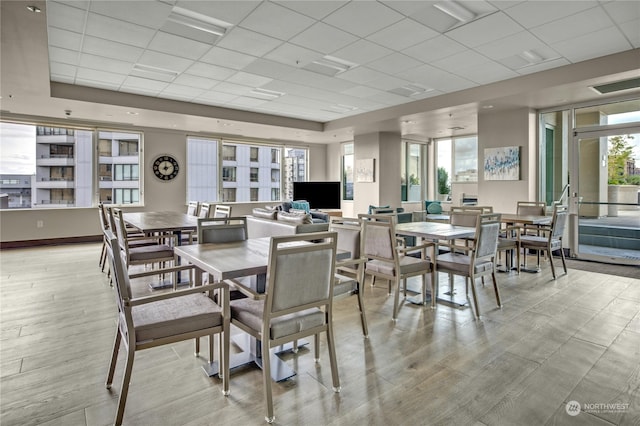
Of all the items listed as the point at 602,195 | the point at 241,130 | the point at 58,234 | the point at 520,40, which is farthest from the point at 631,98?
the point at 58,234

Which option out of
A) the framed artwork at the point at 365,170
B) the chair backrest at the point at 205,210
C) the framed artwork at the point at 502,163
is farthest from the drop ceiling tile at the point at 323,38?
the framed artwork at the point at 365,170

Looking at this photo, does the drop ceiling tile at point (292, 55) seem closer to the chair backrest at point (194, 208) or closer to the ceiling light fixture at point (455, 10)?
the ceiling light fixture at point (455, 10)

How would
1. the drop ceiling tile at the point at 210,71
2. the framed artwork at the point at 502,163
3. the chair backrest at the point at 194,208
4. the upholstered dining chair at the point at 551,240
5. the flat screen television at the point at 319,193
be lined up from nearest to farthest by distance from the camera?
the upholstered dining chair at the point at 551,240
the drop ceiling tile at the point at 210,71
the chair backrest at the point at 194,208
the framed artwork at the point at 502,163
the flat screen television at the point at 319,193

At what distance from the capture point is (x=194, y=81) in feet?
18.0

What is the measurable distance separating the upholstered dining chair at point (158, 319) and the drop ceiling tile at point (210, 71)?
365 cm

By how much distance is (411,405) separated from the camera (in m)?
1.89

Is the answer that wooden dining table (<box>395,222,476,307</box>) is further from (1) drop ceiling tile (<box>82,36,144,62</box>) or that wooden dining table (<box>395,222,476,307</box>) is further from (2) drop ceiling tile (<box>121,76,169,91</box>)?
(2) drop ceiling tile (<box>121,76,169,91</box>)

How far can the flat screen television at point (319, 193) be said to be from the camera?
945 cm

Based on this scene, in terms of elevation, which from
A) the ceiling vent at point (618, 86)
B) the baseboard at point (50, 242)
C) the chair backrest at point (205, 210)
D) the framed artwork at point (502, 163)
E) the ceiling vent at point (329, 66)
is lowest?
the baseboard at point (50, 242)

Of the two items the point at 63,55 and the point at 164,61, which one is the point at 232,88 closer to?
the point at 164,61

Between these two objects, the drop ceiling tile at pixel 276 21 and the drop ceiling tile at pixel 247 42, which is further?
the drop ceiling tile at pixel 247 42

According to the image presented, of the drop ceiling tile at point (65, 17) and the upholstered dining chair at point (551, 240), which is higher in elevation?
the drop ceiling tile at point (65, 17)

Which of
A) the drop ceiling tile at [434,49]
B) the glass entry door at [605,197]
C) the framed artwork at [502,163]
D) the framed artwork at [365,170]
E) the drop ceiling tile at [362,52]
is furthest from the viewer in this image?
the framed artwork at [365,170]

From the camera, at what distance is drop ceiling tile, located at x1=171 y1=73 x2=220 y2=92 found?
5.30m
